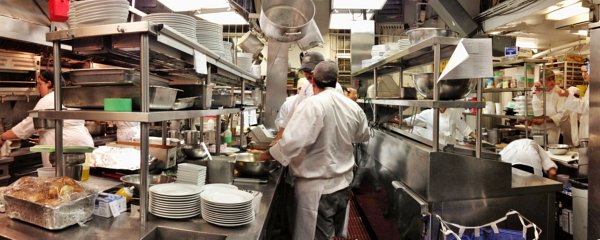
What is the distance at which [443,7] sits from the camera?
16.1 feet

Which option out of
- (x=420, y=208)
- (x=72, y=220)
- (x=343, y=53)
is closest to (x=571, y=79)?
(x=343, y=53)

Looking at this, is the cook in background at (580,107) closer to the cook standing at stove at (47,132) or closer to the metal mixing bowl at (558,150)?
the metal mixing bowl at (558,150)

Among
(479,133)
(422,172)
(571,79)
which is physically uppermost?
(571,79)

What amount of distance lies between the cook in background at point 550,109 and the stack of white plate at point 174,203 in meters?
5.41

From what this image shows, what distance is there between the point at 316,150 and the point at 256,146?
48.6 inches

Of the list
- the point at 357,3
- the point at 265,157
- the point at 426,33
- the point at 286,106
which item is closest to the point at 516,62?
the point at 357,3

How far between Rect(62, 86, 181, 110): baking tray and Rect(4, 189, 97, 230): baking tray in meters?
0.44

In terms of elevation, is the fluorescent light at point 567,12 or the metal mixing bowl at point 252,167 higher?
the fluorescent light at point 567,12

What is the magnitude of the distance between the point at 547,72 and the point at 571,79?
1.63 meters

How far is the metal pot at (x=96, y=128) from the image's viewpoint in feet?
16.7

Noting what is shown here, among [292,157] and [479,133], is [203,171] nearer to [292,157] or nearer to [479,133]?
[292,157]

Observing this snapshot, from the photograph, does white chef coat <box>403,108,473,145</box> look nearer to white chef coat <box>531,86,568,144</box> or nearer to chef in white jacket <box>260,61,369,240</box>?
white chef coat <box>531,86,568,144</box>

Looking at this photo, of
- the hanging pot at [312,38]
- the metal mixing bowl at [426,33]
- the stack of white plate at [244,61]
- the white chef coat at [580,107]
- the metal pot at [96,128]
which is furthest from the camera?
the white chef coat at [580,107]

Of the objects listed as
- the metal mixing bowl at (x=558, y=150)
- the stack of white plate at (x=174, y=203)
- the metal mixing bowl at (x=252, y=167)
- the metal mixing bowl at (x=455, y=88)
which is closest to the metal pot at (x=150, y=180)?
the stack of white plate at (x=174, y=203)
